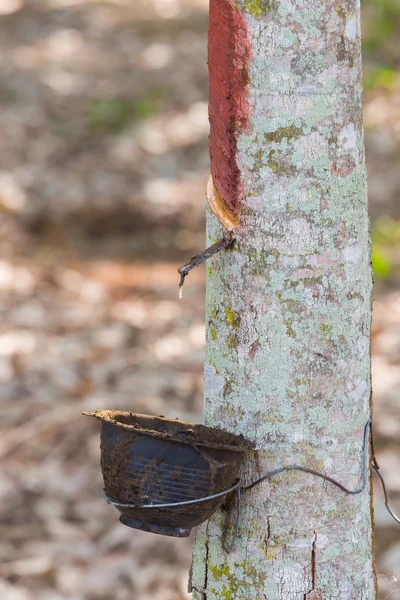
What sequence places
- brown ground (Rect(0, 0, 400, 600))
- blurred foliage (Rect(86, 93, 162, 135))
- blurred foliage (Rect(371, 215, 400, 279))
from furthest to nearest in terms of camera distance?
blurred foliage (Rect(86, 93, 162, 135))
blurred foliage (Rect(371, 215, 400, 279))
brown ground (Rect(0, 0, 400, 600))

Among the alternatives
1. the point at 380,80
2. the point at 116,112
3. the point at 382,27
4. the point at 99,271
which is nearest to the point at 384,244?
the point at 99,271

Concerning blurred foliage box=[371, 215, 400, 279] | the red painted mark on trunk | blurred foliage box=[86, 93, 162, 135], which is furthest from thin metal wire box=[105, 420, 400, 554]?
blurred foliage box=[86, 93, 162, 135]

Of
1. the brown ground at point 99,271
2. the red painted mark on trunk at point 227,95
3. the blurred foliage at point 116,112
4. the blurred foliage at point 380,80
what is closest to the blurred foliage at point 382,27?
the blurred foliage at point 380,80

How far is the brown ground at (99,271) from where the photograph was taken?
8.75 feet

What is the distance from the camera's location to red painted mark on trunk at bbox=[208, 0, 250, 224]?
1390 millimetres

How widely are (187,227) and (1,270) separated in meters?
1.26

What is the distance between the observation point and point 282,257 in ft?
4.67

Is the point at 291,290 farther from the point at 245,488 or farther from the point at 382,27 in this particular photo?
the point at 382,27

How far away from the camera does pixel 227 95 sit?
1.42 metres

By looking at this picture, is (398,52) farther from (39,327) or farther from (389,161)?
(39,327)

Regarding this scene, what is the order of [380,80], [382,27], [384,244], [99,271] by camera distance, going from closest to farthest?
[99,271] < [384,244] < [380,80] < [382,27]

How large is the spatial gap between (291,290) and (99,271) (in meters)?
3.29

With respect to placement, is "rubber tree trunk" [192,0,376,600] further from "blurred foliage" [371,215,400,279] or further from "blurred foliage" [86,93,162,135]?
"blurred foliage" [86,93,162,135]

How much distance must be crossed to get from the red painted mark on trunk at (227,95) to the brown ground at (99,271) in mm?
1429
